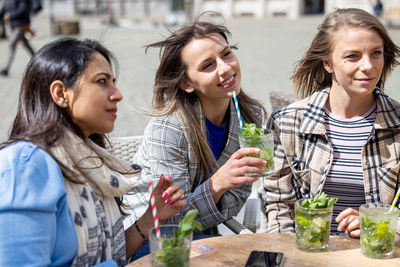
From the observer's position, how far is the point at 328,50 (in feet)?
9.63

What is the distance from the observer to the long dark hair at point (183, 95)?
305 cm

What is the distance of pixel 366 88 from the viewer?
2.73 metres

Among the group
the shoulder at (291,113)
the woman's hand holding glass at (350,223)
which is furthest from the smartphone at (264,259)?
the shoulder at (291,113)

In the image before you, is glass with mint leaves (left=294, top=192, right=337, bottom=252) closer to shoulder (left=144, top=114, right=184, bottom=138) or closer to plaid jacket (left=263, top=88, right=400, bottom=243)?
plaid jacket (left=263, top=88, right=400, bottom=243)

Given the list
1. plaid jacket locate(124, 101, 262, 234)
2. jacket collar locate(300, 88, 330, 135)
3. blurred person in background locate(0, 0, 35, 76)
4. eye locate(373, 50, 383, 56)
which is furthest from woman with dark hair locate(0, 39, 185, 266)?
blurred person in background locate(0, 0, 35, 76)

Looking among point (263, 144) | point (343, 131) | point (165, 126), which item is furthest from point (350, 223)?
point (165, 126)

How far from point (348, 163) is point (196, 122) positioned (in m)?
0.81

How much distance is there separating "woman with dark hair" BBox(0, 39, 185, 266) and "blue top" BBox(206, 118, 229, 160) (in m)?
0.90

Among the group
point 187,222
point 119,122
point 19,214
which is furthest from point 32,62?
point 119,122

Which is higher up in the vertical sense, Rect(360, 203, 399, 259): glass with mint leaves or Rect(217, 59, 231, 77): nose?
Rect(217, 59, 231, 77): nose

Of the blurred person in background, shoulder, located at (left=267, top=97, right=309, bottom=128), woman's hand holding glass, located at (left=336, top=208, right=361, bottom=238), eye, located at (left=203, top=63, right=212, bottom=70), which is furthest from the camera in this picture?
the blurred person in background

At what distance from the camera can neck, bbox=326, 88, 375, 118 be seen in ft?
9.39

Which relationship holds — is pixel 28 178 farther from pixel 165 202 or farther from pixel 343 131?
pixel 343 131

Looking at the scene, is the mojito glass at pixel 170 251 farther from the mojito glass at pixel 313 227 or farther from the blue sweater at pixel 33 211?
the mojito glass at pixel 313 227
